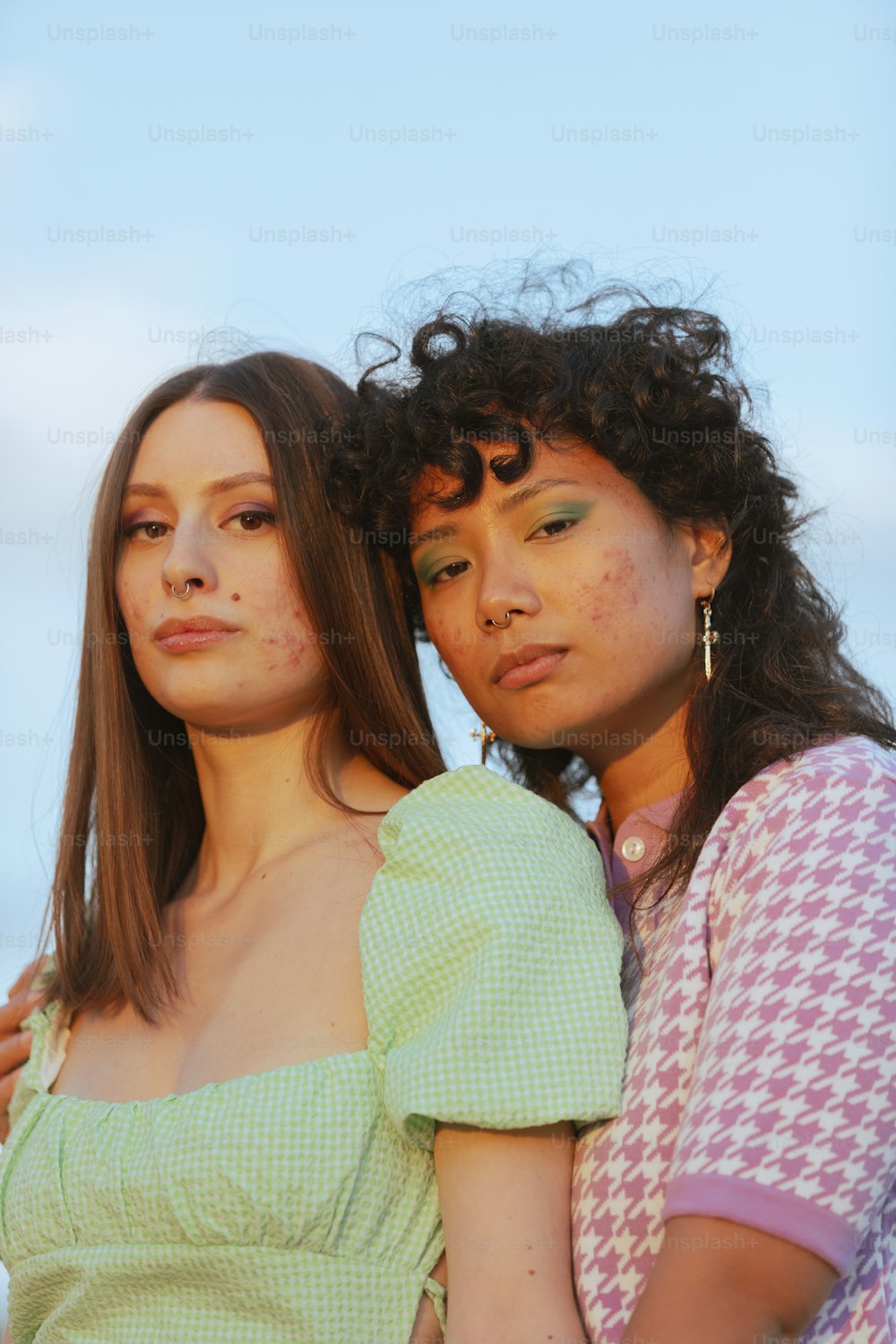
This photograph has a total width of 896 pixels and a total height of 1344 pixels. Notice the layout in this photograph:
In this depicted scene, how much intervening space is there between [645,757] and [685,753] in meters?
0.08

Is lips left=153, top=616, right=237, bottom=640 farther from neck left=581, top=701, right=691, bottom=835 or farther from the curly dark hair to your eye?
neck left=581, top=701, right=691, bottom=835

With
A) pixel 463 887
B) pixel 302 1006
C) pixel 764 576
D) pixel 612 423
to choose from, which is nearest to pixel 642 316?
pixel 612 423

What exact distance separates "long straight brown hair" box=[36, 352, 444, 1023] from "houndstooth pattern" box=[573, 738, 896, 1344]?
839 mm

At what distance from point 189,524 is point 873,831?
136 centimetres

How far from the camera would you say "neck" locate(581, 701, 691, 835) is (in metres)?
2.44

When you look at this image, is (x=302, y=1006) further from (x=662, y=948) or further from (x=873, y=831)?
(x=873, y=831)

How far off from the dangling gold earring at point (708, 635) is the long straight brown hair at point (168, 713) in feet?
1.85

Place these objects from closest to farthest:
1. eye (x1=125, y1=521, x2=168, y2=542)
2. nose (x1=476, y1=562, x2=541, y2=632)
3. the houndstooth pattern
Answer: the houndstooth pattern, nose (x1=476, y1=562, x2=541, y2=632), eye (x1=125, y1=521, x2=168, y2=542)

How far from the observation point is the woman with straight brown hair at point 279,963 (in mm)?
1879

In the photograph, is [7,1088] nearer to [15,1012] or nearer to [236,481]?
[15,1012]

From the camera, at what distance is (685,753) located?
2.43 meters

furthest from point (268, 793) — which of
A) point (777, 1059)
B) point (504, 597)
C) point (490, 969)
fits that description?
point (777, 1059)

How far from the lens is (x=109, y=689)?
287cm

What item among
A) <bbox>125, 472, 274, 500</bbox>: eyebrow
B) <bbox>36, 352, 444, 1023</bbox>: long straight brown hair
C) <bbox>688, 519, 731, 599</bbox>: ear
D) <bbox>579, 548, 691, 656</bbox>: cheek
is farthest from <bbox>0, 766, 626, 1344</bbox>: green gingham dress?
<bbox>125, 472, 274, 500</bbox>: eyebrow
